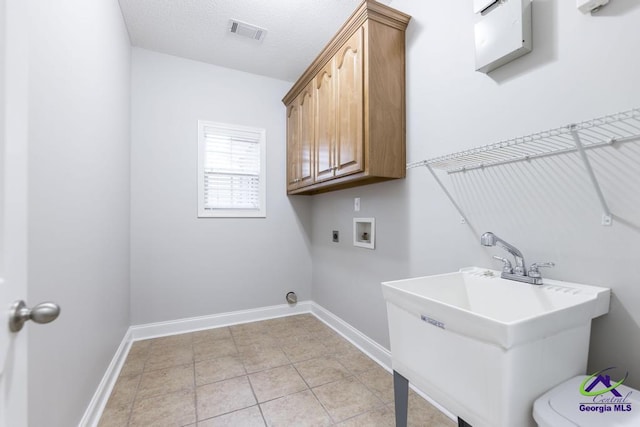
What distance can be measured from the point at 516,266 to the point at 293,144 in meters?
2.31

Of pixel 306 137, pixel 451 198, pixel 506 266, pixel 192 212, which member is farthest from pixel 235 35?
pixel 506 266

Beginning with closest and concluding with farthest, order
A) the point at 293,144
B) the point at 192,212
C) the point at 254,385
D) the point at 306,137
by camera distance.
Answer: the point at 254,385, the point at 306,137, the point at 192,212, the point at 293,144

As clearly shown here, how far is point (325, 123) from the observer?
230 centimetres

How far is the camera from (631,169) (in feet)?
3.18

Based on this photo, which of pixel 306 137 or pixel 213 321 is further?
pixel 213 321

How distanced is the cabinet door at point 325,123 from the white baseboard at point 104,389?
2004mm

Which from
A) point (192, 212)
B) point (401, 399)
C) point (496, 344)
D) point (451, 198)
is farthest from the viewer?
point (192, 212)

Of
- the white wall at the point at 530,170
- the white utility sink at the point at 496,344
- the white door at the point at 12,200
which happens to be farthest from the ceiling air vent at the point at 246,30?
the white utility sink at the point at 496,344

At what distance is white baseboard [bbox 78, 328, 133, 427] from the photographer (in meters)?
1.51

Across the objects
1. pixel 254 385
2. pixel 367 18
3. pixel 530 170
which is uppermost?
pixel 367 18

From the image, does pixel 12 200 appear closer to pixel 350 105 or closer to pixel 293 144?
pixel 350 105

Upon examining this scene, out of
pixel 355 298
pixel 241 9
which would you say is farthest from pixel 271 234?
pixel 241 9

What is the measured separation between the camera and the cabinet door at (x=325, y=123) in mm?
2193

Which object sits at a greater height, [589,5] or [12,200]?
[589,5]
